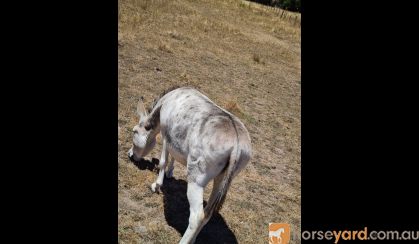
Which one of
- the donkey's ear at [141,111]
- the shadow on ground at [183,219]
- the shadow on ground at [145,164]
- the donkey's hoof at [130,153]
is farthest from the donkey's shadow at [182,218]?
the donkey's ear at [141,111]

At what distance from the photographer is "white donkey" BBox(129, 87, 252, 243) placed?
4.60m

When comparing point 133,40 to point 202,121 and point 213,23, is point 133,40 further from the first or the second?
point 202,121

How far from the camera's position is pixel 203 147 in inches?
185

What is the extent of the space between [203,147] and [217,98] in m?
5.70

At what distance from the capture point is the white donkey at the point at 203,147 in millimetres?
4598

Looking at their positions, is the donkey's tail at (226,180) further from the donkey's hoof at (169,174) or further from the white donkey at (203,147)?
the donkey's hoof at (169,174)

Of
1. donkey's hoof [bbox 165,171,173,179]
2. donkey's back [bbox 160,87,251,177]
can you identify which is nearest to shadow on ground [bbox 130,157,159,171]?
donkey's hoof [bbox 165,171,173,179]

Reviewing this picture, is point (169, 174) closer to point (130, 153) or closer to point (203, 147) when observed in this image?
point (130, 153)

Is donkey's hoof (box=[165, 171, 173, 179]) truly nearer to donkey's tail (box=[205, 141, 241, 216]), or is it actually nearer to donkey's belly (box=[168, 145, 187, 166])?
donkey's belly (box=[168, 145, 187, 166])

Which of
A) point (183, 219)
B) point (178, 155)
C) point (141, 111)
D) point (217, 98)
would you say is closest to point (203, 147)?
point (178, 155)
